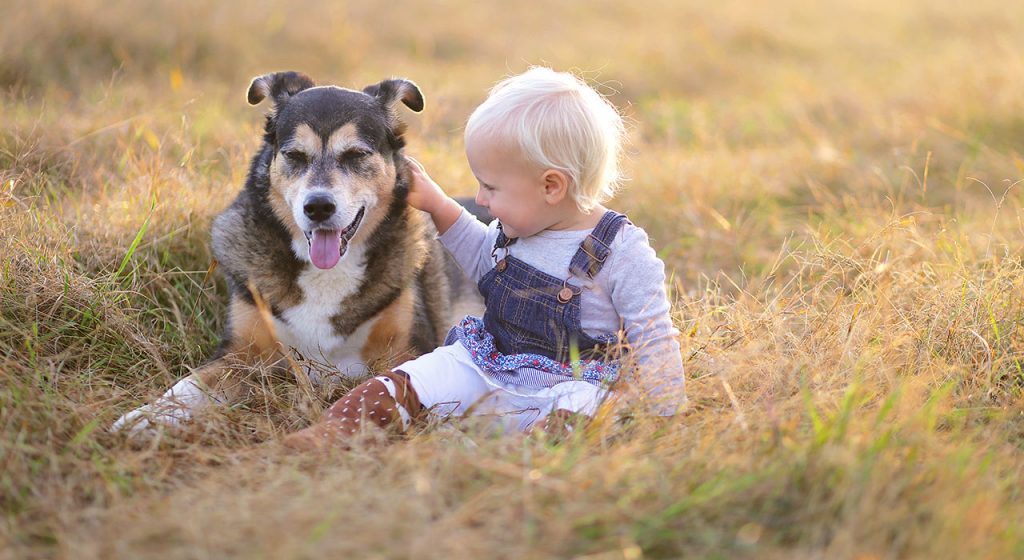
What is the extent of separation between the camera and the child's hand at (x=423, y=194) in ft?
12.3

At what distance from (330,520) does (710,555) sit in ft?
3.09

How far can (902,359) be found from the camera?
3.48 m

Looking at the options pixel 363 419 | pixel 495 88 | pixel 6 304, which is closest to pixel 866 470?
pixel 363 419

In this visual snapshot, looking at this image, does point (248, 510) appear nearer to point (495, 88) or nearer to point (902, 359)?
point (495, 88)

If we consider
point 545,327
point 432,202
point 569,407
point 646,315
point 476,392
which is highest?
point 432,202

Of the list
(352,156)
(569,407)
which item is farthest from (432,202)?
(569,407)

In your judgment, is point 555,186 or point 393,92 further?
point 393,92

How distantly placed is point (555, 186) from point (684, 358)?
3.07 feet

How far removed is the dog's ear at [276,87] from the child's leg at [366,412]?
144 cm

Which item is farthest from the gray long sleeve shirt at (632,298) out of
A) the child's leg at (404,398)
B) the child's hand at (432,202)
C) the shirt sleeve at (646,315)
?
the child's leg at (404,398)

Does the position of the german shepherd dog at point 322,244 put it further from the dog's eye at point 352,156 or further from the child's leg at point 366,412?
the child's leg at point 366,412

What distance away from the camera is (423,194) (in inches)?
148

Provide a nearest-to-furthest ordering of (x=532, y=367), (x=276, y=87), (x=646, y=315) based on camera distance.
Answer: (x=646, y=315)
(x=532, y=367)
(x=276, y=87)

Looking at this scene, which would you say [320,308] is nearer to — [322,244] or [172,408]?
[322,244]
